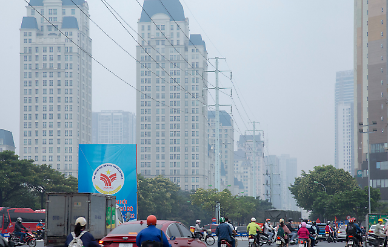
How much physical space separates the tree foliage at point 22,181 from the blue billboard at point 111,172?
42813mm

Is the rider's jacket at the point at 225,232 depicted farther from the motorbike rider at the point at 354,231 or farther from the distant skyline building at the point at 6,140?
the distant skyline building at the point at 6,140

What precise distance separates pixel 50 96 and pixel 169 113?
38.1 metres

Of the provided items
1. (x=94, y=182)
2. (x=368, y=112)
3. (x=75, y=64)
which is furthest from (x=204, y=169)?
(x=94, y=182)

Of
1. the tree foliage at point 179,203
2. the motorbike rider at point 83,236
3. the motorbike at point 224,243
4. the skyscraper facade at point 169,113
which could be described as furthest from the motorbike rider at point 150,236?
the skyscraper facade at point 169,113

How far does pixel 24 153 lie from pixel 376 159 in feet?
352

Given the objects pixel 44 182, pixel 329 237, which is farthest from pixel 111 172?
pixel 44 182

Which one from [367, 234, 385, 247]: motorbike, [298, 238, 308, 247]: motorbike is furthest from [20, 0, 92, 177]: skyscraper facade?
[298, 238, 308, 247]: motorbike

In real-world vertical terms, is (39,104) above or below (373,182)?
above

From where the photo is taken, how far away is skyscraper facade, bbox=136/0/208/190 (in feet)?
533

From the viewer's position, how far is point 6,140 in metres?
180

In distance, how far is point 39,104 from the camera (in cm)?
15475

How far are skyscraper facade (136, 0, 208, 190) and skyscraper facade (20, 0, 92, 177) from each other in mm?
20562

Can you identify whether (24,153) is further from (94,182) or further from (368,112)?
(94,182)

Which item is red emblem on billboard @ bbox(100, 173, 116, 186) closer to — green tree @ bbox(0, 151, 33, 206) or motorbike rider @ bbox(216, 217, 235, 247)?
motorbike rider @ bbox(216, 217, 235, 247)
